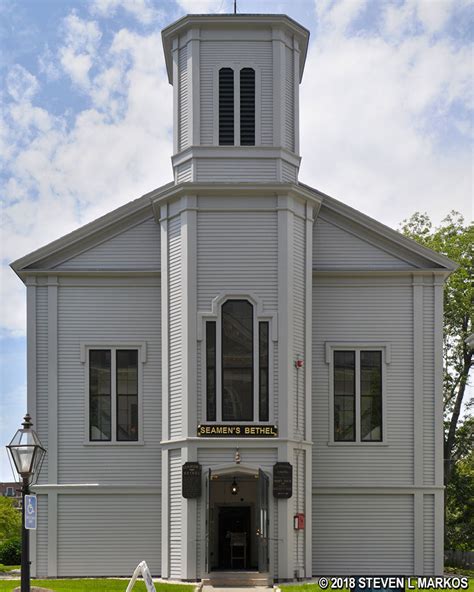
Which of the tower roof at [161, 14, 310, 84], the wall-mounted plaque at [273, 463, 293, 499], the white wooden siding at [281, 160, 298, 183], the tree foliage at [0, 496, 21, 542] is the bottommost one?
the tree foliage at [0, 496, 21, 542]

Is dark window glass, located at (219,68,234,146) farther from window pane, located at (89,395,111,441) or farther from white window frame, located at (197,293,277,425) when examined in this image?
window pane, located at (89,395,111,441)

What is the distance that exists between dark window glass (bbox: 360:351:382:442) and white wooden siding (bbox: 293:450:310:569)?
3.12 metres

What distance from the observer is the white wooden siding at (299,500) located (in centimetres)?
2716

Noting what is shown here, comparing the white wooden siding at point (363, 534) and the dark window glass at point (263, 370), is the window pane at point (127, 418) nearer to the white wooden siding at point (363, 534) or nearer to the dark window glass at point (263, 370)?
the dark window glass at point (263, 370)

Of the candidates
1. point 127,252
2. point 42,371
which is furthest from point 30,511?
point 127,252

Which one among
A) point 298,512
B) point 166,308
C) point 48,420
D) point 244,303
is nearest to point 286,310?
point 244,303

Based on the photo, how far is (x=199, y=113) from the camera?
94.1ft

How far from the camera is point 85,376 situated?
98.9 feet

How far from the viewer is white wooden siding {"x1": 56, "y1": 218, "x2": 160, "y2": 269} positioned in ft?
101

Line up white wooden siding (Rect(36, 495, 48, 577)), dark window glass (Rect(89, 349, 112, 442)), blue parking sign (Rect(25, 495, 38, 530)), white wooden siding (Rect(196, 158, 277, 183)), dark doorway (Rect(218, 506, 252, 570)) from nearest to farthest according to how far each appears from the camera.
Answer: blue parking sign (Rect(25, 495, 38, 530))
white wooden siding (Rect(196, 158, 277, 183))
dark doorway (Rect(218, 506, 252, 570))
white wooden siding (Rect(36, 495, 48, 577))
dark window glass (Rect(89, 349, 112, 442))

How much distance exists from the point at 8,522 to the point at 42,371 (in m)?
31.7

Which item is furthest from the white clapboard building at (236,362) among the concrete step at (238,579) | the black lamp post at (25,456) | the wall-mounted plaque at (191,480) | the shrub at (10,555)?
the black lamp post at (25,456)

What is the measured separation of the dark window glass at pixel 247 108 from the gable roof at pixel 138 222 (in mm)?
2448

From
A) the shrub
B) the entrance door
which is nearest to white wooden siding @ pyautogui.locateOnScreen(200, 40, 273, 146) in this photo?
the entrance door
